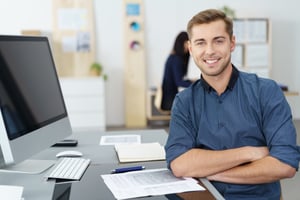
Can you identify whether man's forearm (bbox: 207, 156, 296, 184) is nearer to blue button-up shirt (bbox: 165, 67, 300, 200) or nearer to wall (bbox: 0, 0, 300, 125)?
blue button-up shirt (bbox: 165, 67, 300, 200)

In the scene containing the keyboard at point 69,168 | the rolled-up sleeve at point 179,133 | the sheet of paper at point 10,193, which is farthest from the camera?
the rolled-up sleeve at point 179,133

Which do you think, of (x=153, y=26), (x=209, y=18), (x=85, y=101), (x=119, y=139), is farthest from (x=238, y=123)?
(x=153, y=26)

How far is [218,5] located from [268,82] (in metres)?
5.18

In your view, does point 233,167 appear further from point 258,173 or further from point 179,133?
point 179,133

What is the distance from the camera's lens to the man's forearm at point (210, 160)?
1.52 metres

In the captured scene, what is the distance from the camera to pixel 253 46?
6.49m

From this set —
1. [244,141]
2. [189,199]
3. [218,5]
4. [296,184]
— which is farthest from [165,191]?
[218,5]

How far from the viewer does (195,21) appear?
5.63 feet

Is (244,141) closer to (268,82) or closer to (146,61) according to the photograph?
(268,82)

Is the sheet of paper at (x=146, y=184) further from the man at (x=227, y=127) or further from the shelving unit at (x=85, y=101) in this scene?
the shelving unit at (x=85, y=101)

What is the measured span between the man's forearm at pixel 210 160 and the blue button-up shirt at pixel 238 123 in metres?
0.06

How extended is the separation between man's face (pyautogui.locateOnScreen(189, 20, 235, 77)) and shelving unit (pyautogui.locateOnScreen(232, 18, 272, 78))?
484cm

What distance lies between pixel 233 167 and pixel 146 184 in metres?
0.39

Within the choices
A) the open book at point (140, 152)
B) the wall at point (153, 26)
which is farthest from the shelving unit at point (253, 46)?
the open book at point (140, 152)
